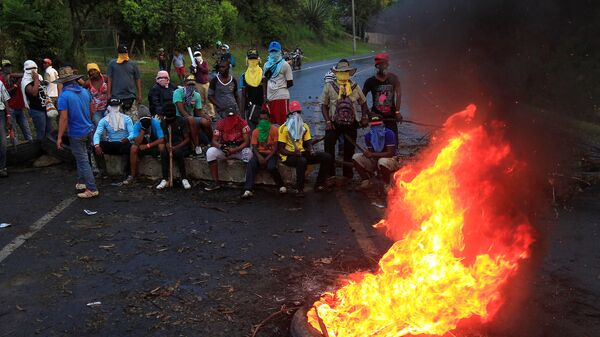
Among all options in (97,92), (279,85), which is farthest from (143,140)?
(279,85)

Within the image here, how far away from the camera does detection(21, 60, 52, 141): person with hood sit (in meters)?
9.27

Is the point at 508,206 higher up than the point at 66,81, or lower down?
lower down

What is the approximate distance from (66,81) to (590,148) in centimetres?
788

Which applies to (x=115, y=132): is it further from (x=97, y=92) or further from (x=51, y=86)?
(x=51, y=86)

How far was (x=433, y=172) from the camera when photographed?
491 cm

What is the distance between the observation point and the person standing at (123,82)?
29.8 feet

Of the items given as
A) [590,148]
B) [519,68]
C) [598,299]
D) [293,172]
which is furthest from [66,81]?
[590,148]

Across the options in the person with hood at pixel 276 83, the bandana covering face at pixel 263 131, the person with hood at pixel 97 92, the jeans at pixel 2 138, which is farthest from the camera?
the person with hood at pixel 97 92

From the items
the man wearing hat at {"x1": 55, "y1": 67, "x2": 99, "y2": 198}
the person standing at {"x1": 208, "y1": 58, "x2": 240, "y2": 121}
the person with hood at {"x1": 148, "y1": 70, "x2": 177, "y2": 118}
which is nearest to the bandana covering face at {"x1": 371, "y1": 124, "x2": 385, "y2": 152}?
the person standing at {"x1": 208, "y1": 58, "x2": 240, "y2": 121}

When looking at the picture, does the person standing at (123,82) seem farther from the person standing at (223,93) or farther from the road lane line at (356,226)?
the road lane line at (356,226)

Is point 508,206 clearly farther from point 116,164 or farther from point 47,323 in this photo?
point 116,164

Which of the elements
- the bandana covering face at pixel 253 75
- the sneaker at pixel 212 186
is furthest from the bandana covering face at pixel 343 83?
the sneaker at pixel 212 186

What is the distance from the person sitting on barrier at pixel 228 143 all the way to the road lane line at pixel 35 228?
2.05 meters

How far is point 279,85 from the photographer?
8.72 m
